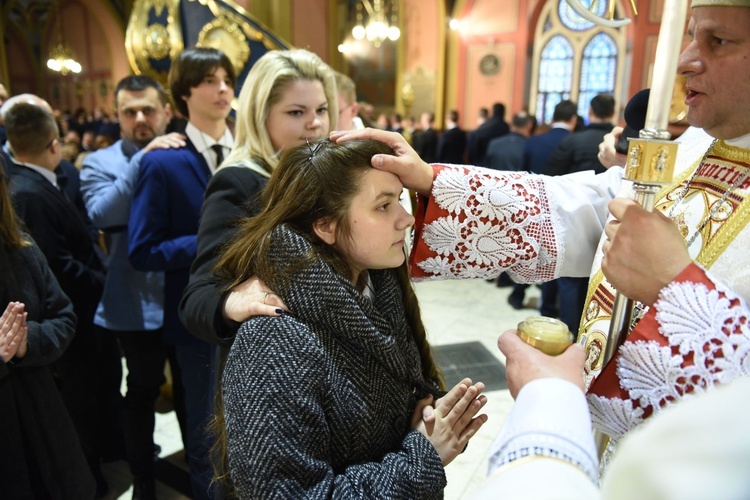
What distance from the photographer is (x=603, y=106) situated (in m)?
4.41

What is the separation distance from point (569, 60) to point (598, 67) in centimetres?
66

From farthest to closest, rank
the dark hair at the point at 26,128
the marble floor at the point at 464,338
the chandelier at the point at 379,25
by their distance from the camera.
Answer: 1. the chandelier at the point at 379,25
2. the marble floor at the point at 464,338
3. the dark hair at the point at 26,128

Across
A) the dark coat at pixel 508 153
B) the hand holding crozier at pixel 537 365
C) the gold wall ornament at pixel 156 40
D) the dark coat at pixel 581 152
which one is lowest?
the dark coat at pixel 508 153

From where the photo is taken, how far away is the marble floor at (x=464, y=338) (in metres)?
2.65

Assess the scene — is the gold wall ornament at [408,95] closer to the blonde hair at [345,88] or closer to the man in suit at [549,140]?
the man in suit at [549,140]

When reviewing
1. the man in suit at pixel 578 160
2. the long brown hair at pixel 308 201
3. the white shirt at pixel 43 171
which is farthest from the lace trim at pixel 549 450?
the man in suit at pixel 578 160

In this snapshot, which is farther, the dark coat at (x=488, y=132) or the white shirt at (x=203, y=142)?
the dark coat at (x=488, y=132)

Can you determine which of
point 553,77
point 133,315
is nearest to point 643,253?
point 133,315

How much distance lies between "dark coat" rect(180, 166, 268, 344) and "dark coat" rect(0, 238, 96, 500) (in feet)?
1.87

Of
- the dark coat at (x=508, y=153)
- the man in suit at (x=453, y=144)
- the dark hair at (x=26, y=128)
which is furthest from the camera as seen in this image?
the man in suit at (x=453, y=144)

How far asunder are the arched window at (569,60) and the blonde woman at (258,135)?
1144cm

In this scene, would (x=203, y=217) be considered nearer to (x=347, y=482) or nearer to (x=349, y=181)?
(x=349, y=181)

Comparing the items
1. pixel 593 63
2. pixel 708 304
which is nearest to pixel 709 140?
pixel 708 304

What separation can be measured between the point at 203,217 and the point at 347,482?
0.95 metres
